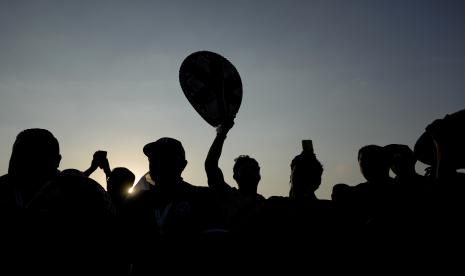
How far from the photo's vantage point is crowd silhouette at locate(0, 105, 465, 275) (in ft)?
5.05

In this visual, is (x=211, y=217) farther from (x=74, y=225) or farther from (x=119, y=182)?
(x=119, y=182)

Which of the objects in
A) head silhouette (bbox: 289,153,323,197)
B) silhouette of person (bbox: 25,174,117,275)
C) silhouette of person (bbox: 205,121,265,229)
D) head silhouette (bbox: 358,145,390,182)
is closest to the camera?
silhouette of person (bbox: 25,174,117,275)

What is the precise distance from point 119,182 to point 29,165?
Answer: 12.6ft

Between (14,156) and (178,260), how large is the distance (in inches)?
53.4

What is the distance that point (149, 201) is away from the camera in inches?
121

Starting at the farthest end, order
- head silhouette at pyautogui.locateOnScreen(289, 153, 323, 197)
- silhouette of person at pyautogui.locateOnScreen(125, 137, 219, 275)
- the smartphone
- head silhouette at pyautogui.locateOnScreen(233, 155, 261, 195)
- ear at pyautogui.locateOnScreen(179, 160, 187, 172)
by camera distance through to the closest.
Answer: head silhouette at pyautogui.locateOnScreen(233, 155, 261, 195) < the smartphone < ear at pyautogui.locateOnScreen(179, 160, 187, 172) < head silhouette at pyautogui.locateOnScreen(289, 153, 323, 197) < silhouette of person at pyautogui.locateOnScreen(125, 137, 219, 275)

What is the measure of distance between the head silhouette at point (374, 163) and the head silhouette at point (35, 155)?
119 inches

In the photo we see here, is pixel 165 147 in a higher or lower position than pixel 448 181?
higher

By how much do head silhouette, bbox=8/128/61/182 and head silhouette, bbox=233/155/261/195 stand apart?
10.6ft

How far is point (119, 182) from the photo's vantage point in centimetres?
595

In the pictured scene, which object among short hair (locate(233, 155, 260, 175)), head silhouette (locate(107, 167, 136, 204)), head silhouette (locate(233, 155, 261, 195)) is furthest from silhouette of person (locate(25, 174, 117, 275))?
head silhouette (locate(107, 167, 136, 204))

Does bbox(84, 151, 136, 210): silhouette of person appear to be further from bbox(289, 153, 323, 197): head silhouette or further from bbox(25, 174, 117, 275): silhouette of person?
bbox(25, 174, 117, 275): silhouette of person

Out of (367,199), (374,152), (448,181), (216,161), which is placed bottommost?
(367,199)

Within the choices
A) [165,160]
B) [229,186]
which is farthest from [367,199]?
[229,186]
